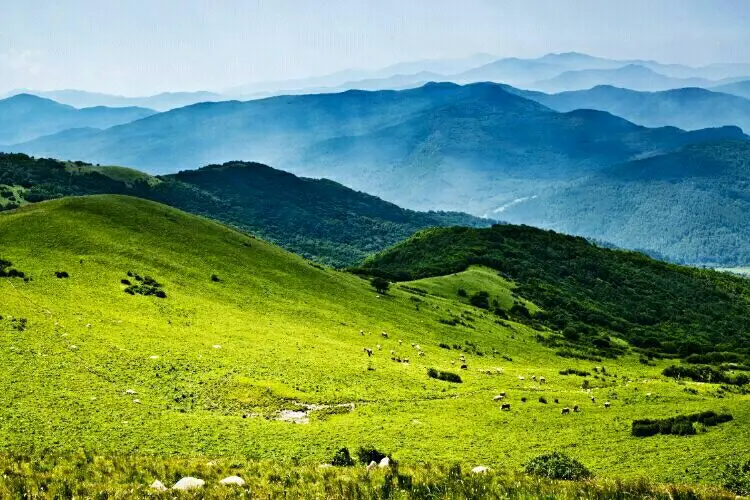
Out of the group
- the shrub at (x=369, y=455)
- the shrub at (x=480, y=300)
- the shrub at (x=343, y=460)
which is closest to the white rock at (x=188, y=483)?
the shrub at (x=343, y=460)

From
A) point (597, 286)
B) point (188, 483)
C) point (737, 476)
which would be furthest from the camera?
point (597, 286)

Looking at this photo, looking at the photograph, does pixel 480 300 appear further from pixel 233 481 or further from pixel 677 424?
pixel 233 481

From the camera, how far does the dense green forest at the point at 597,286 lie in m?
118

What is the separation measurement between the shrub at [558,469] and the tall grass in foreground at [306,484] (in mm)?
3780

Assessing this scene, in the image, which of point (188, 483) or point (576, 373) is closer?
point (188, 483)

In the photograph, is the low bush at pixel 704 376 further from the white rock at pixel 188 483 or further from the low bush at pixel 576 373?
the white rock at pixel 188 483

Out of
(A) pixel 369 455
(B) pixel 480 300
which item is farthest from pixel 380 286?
(A) pixel 369 455

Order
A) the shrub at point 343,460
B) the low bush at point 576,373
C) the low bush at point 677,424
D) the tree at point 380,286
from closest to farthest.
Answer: the shrub at point 343,460 < the low bush at point 677,424 < the low bush at point 576,373 < the tree at point 380,286

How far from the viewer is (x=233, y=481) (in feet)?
54.9

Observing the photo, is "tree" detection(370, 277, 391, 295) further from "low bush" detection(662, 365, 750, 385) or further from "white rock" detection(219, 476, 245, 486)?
"white rock" detection(219, 476, 245, 486)

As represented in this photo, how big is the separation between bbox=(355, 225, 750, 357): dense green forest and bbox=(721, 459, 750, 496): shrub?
72.4 m

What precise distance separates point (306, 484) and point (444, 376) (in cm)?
3155

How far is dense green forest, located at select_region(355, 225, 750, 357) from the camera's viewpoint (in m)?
118

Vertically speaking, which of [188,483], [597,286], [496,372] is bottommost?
[597,286]
